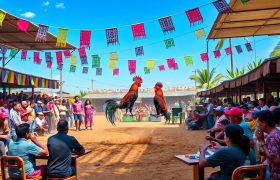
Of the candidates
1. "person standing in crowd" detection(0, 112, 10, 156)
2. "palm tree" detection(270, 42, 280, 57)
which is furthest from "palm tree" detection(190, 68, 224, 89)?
"person standing in crowd" detection(0, 112, 10, 156)

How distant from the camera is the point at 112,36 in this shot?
38.7 feet

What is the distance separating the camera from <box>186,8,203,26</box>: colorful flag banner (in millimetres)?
10461

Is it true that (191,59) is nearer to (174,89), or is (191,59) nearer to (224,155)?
(224,155)

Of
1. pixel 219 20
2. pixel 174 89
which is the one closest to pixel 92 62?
pixel 219 20

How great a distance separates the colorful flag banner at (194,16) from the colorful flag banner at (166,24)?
71cm

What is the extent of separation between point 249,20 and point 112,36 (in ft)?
15.1

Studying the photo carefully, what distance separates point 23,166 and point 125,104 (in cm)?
667

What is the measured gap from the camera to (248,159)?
396 cm

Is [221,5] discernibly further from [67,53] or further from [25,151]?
[67,53]

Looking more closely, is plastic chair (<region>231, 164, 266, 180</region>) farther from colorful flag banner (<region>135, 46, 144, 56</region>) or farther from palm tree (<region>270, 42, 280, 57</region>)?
palm tree (<region>270, 42, 280, 57</region>)

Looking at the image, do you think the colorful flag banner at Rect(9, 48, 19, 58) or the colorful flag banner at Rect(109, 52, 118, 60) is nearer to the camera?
the colorful flag banner at Rect(109, 52, 118, 60)

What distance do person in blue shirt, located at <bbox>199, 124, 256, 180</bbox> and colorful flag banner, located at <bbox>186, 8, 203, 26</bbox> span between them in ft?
23.2

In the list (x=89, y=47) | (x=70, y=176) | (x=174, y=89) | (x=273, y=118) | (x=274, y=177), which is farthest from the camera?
(x=174, y=89)

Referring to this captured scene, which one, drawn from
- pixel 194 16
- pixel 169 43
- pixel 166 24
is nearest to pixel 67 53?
pixel 169 43
